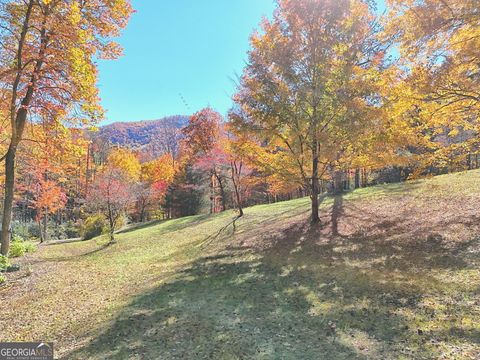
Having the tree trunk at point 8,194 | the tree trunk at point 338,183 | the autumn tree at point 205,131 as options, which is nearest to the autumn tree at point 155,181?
the autumn tree at point 205,131

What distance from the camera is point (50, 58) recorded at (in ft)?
31.3

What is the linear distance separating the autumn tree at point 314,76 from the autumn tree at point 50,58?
5.10 meters

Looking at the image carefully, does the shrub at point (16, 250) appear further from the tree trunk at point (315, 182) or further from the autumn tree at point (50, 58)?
the tree trunk at point (315, 182)

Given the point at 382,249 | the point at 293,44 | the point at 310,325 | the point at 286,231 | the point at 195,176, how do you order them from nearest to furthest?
the point at 310,325 < the point at 382,249 < the point at 293,44 < the point at 286,231 < the point at 195,176

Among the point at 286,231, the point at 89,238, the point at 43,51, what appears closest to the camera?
the point at 43,51

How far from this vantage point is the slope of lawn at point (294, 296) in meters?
4.60

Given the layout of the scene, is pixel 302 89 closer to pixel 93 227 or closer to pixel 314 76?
pixel 314 76

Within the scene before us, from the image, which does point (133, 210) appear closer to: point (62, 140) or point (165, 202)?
point (165, 202)

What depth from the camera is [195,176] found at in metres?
32.5

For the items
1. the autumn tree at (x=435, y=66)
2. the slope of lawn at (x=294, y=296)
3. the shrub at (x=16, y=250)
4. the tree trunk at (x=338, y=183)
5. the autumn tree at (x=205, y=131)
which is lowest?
the slope of lawn at (x=294, y=296)

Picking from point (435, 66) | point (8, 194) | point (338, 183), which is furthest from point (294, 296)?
point (338, 183)

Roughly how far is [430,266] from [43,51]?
1199cm

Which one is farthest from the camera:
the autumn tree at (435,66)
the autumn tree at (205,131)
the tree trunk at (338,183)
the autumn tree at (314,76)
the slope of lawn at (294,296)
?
the autumn tree at (205,131)

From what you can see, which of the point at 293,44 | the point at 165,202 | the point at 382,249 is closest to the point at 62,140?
the point at 293,44
